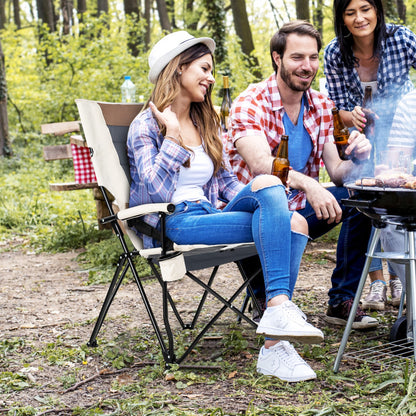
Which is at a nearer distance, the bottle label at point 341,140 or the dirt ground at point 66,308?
the dirt ground at point 66,308

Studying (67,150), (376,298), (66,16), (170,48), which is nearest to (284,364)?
(376,298)

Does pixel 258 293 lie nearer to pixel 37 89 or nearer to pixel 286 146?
pixel 286 146

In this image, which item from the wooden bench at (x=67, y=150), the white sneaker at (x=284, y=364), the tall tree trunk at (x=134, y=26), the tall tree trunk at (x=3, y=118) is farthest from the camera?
the tall tree trunk at (x=134, y=26)

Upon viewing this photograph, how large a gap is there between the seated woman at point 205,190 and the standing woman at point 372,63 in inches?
33.6

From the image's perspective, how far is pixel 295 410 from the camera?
7.16 ft

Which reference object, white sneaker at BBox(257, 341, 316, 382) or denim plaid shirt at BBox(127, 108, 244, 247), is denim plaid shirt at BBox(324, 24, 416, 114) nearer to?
denim plaid shirt at BBox(127, 108, 244, 247)

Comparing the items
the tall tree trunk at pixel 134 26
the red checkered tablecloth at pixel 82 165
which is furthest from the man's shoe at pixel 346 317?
the tall tree trunk at pixel 134 26

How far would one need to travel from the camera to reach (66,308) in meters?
3.92

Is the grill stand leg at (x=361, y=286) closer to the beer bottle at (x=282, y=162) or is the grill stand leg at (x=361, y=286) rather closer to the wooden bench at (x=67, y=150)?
the beer bottle at (x=282, y=162)

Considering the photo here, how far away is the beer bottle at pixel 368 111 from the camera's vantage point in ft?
11.1

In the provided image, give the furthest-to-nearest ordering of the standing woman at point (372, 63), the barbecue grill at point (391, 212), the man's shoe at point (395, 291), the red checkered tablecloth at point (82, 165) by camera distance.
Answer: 1. the red checkered tablecloth at point (82, 165)
2. the man's shoe at point (395, 291)
3. the standing woman at point (372, 63)
4. the barbecue grill at point (391, 212)

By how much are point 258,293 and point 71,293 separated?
1667mm

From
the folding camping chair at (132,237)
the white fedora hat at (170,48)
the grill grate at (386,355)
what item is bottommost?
the grill grate at (386,355)

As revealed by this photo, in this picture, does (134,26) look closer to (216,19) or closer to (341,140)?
(216,19)
